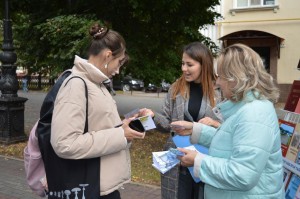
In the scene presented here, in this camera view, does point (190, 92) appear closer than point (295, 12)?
Yes

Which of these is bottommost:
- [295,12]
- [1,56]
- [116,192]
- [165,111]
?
[116,192]

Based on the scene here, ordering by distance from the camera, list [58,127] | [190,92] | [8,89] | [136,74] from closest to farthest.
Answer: [58,127], [190,92], [8,89], [136,74]

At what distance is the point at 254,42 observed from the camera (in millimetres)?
21156

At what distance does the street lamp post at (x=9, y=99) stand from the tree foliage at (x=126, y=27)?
730mm

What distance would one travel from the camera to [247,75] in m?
2.10

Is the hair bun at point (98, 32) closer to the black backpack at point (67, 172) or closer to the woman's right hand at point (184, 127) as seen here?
the black backpack at point (67, 172)

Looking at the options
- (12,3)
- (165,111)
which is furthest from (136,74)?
(165,111)

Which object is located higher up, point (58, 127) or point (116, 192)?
point (58, 127)

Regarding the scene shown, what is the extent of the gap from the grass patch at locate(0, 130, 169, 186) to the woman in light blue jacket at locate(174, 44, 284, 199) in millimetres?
4023

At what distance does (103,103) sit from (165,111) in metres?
1.35

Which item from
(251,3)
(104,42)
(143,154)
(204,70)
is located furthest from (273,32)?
(104,42)

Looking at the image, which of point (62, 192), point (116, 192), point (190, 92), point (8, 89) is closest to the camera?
point (62, 192)

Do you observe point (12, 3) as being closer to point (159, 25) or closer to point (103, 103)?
point (159, 25)

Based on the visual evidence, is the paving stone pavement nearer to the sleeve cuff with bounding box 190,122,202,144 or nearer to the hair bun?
A: the sleeve cuff with bounding box 190,122,202,144
